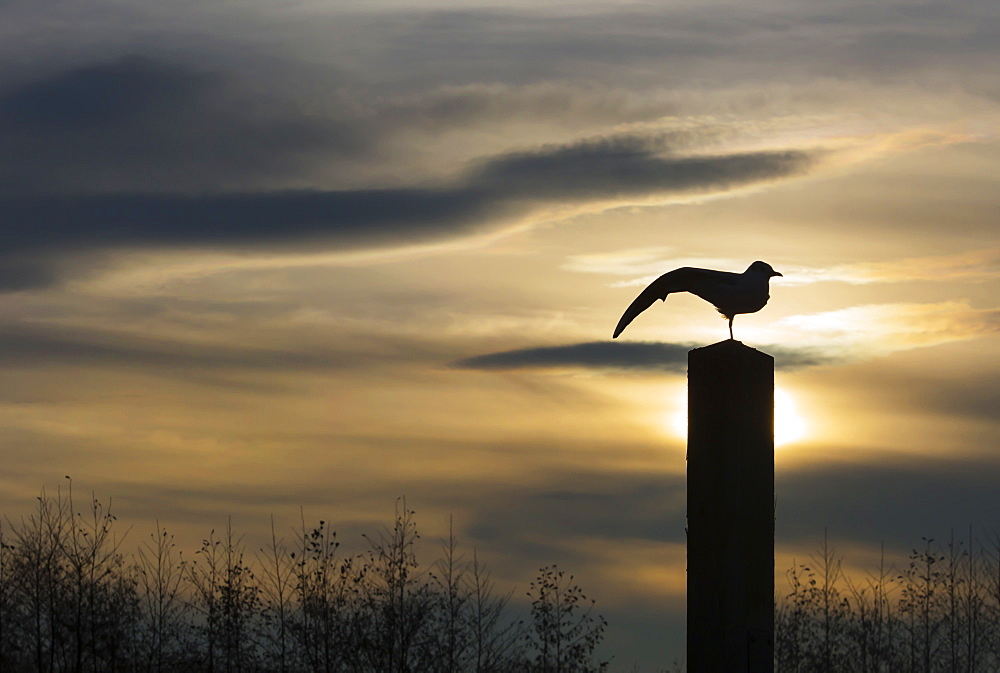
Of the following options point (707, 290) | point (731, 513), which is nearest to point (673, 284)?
point (707, 290)

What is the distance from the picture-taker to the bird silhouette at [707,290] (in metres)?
5.65

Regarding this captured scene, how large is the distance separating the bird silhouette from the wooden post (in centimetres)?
46

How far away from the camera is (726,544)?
197 inches

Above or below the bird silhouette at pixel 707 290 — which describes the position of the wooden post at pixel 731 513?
below

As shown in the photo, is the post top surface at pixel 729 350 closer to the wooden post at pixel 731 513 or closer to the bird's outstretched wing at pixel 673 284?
the wooden post at pixel 731 513

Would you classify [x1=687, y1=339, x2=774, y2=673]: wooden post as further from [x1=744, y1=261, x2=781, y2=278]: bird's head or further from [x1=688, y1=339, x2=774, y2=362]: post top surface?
[x1=744, y1=261, x2=781, y2=278]: bird's head

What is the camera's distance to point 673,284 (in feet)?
18.6

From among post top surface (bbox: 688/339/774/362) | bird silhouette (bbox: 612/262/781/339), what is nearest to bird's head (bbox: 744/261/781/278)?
bird silhouette (bbox: 612/262/781/339)

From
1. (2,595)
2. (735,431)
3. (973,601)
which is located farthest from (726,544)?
(973,601)

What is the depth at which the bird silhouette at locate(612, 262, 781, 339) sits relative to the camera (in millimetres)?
5648

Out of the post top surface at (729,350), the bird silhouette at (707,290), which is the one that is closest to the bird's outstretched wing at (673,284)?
the bird silhouette at (707,290)

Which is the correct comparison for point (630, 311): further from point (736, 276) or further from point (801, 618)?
point (801, 618)

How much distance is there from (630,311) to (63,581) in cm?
1854

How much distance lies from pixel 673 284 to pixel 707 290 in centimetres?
18
